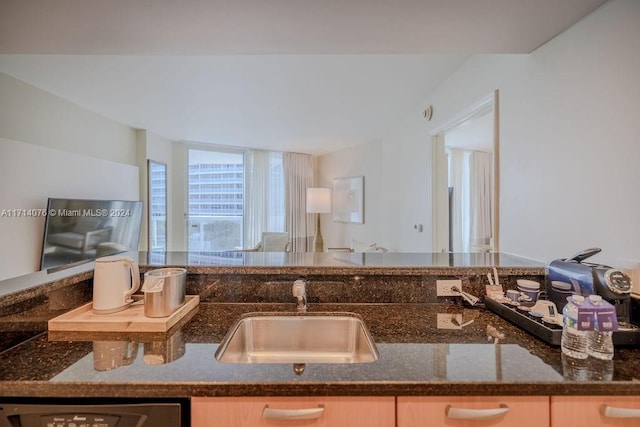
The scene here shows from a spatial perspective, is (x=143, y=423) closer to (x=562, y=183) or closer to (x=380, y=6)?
(x=380, y=6)

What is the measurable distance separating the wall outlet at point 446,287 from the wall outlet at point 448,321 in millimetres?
114

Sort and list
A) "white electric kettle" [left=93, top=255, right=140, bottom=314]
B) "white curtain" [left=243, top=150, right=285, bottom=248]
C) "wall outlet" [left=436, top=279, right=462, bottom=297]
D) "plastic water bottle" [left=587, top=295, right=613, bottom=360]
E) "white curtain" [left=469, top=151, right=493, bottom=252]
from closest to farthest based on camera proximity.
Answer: "plastic water bottle" [left=587, top=295, right=613, bottom=360]
"white electric kettle" [left=93, top=255, right=140, bottom=314]
"wall outlet" [left=436, top=279, right=462, bottom=297]
"white curtain" [left=469, top=151, right=493, bottom=252]
"white curtain" [left=243, top=150, right=285, bottom=248]

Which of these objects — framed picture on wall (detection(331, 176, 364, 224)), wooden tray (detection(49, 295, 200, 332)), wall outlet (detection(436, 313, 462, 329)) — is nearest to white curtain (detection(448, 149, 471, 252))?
framed picture on wall (detection(331, 176, 364, 224))

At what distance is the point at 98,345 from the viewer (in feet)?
3.00

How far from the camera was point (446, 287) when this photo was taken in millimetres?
1283

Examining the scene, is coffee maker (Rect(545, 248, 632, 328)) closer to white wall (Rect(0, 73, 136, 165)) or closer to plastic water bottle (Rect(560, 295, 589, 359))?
plastic water bottle (Rect(560, 295, 589, 359))

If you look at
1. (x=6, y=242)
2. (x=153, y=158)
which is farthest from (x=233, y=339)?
(x=153, y=158)

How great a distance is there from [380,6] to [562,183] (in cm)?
118

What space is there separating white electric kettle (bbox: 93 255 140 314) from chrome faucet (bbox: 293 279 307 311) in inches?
24.4

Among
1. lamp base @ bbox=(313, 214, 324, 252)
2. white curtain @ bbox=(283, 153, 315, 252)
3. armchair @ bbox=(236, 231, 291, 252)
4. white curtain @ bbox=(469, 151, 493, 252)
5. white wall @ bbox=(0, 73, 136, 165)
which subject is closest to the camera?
white wall @ bbox=(0, 73, 136, 165)

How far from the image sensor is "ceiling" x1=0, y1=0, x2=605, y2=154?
4.33 ft

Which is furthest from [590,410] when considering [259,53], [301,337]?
[259,53]

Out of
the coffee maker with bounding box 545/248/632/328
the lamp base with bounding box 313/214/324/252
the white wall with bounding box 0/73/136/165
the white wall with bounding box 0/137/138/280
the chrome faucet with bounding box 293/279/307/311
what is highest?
the white wall with bounding box 0/73/136/165

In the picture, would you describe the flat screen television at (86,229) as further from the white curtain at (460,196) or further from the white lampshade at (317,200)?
the white curtain at (460,196)
